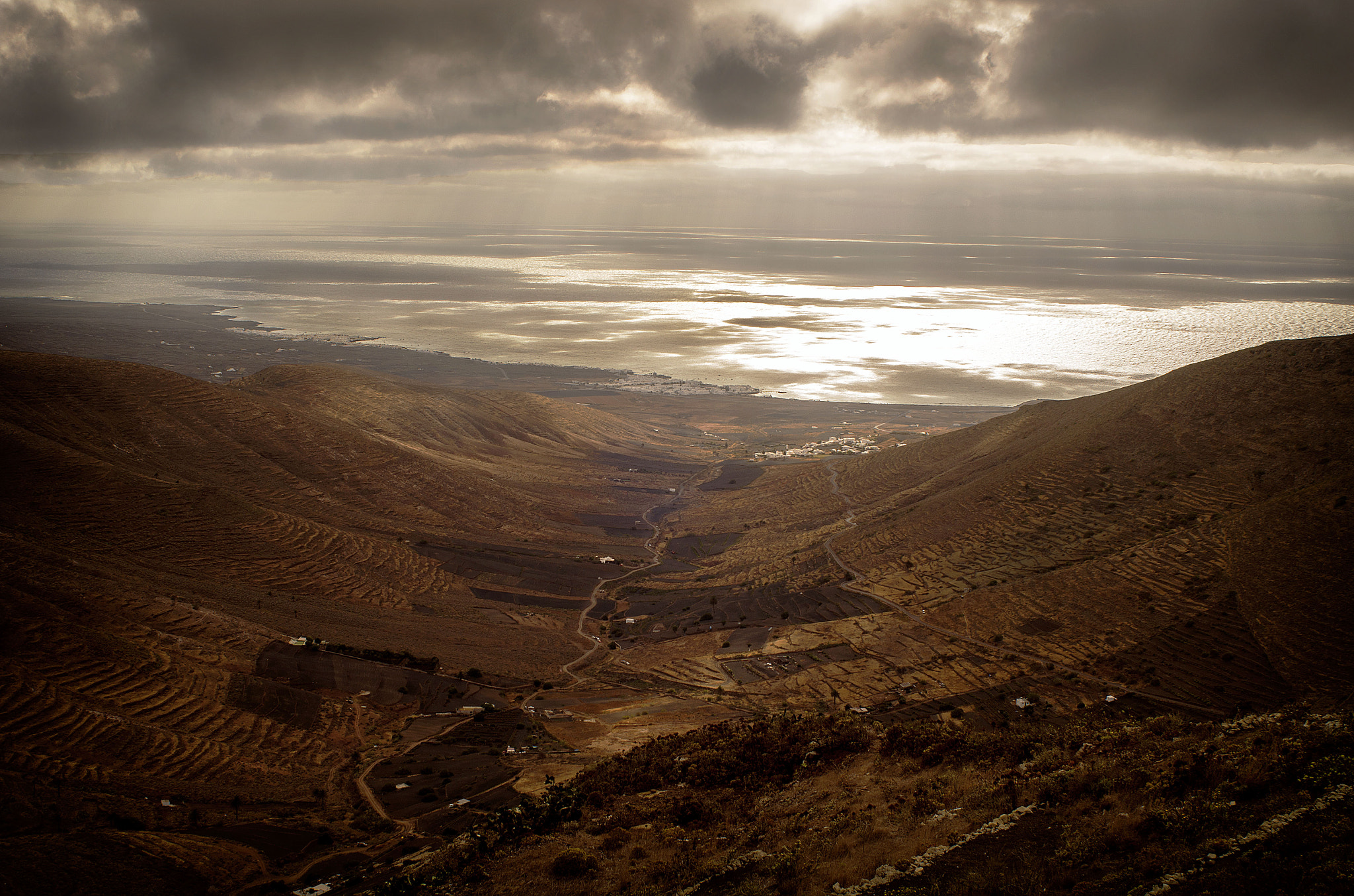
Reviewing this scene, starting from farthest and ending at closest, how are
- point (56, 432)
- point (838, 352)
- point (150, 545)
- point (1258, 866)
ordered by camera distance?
point (838, 352) → point (56, 432) → point (150, 545) → point (1258, 866)

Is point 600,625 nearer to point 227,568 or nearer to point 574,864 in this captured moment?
point 227,568

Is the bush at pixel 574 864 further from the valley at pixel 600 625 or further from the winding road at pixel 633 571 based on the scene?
the winding road at pixel 633 571

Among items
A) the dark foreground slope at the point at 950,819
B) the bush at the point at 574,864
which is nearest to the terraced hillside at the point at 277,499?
the dark foreground slope at the point at 950,819

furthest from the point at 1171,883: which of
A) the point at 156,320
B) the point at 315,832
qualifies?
the point at 156,320

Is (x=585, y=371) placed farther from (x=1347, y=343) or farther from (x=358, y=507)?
(x=1347, y=343)

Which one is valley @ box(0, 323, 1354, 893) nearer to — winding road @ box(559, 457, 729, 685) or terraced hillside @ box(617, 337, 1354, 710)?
terraced hillside @ box(617, 337, 1354, 710)

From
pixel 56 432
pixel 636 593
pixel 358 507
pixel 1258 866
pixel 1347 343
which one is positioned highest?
pixel 1347 343

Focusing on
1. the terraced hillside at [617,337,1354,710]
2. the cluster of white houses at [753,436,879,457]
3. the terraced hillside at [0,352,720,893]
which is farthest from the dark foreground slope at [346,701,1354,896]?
the cluster of white houses at [753,436,879,457]
